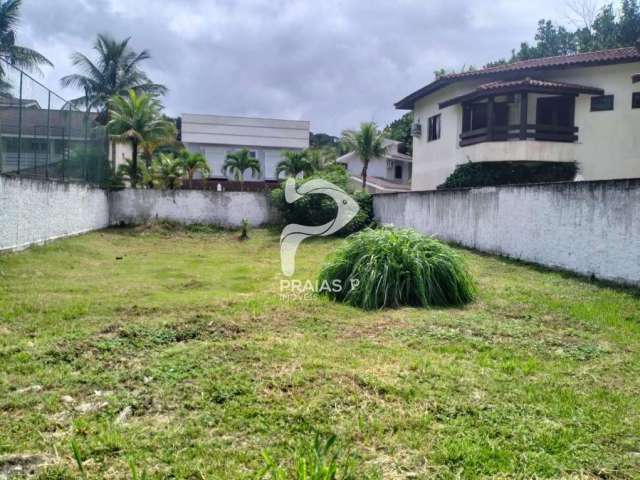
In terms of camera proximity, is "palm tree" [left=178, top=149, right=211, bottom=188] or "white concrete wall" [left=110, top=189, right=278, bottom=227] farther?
"palm tree" [left=178, top=149, right=211, bottom=188]

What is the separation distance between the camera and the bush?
672 inches

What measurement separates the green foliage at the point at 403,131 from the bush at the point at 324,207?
1856 centimetres

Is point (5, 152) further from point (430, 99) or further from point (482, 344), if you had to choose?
point (430, 99)

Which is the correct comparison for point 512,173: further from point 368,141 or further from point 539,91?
point 368,141

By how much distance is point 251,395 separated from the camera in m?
3.37

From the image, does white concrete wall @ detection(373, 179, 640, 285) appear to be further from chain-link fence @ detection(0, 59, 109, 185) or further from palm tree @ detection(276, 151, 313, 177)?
palm tree @ detection(276, 151, 313, 177)

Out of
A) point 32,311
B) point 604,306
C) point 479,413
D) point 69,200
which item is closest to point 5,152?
point 69,200

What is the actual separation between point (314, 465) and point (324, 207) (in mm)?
14863

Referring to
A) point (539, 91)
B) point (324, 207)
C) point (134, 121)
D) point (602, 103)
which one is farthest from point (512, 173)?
point (134, 121)

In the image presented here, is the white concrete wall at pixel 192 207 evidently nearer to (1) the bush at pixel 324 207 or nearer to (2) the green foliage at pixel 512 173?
(1) the bush at pixel 324 207

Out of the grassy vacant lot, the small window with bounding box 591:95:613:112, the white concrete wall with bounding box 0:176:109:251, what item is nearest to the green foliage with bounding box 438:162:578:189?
the small window with bounding box 591:95:613:112

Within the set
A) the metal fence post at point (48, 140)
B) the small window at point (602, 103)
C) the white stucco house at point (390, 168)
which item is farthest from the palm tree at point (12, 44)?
the small window at point (602, 103)

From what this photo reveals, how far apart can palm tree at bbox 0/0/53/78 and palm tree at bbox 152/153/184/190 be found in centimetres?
1045

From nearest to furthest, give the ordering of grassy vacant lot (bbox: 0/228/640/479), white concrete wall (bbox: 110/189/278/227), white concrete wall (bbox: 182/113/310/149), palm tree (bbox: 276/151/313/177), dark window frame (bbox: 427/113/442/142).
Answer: grassy vacant lot (bbox: 0/228/640/479)
white concrete wall (bbox: 110/189/278/227)
dark window frame (bbox: 427/113/442/142)
palm tree (bbox: 276/151/313/177)
white concrete wall (bbox: 182/113/310/149)
